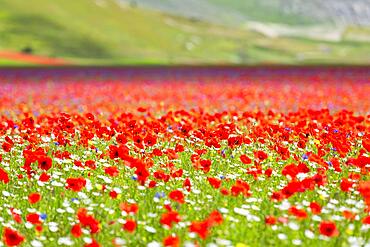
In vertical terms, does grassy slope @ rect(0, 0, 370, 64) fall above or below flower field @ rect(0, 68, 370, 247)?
below

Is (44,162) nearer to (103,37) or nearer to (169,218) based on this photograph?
(169,218)

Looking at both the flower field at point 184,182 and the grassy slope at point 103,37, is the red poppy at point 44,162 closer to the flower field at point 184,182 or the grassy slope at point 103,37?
the flower field at point 184,182

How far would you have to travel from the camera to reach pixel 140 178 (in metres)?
6.58

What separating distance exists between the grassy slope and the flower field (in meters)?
105

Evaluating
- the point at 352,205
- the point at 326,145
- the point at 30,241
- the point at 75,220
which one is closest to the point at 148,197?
the point at 75,220

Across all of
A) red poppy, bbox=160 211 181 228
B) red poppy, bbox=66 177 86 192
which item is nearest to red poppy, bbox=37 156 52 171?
red poppy, bbox=66 177 86 192

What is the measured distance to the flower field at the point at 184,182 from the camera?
6.32 meters

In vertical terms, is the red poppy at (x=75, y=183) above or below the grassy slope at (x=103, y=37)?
above

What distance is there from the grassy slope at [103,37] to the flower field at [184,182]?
105123 millimetres

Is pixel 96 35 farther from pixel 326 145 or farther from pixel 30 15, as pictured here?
pixel 326 145

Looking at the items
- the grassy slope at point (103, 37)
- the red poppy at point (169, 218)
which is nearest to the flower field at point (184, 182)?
the red poppy at point (169, 218)

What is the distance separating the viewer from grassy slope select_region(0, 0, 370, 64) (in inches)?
5404

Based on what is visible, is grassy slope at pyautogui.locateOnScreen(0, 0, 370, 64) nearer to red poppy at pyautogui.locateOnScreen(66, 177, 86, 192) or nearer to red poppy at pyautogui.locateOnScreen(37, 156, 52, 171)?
red poppy at pyautogui.locateOnScreen(37, 156, 52, 171)

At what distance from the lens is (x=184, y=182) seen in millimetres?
6977
